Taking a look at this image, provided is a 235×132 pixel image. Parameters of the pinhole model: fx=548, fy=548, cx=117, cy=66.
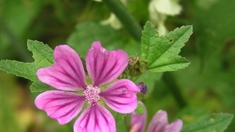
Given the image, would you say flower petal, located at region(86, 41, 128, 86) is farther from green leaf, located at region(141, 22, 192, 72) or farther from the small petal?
the small petal

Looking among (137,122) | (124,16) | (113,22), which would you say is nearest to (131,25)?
(124,16)

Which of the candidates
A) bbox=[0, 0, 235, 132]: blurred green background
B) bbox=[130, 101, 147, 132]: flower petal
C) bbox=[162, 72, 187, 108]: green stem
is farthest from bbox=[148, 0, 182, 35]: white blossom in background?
bbox=[130, 101, 147, 132]: flower petal

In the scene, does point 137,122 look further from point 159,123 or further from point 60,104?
point 60,104

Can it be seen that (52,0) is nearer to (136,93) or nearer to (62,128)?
(62,128)

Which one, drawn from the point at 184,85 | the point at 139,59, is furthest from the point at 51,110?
the point at 184,85

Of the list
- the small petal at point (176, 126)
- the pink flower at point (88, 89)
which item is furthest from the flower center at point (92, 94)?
the small petal at point (176, 126)

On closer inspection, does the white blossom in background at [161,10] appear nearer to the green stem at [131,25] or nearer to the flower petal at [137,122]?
the green stem at [131,25]
